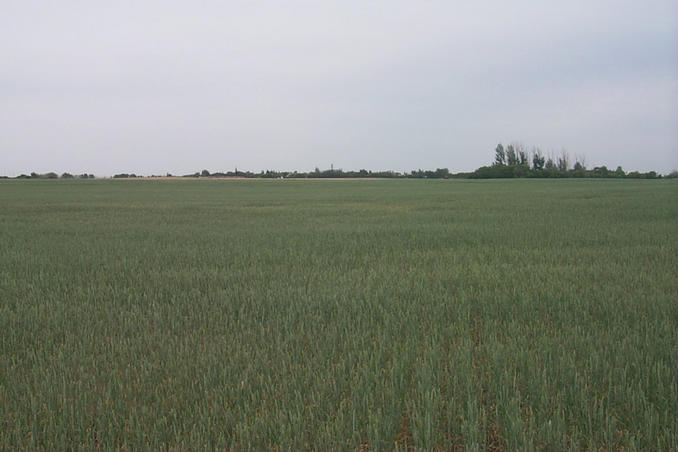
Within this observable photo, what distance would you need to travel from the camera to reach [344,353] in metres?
3.81

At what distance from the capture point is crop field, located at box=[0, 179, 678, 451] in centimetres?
271

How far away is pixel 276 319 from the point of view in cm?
490

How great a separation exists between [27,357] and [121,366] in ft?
3.23

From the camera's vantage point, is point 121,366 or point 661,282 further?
point 661,282

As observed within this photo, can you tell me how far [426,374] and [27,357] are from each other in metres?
3.50

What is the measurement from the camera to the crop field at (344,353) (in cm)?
271

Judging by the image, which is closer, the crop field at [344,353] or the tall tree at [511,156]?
the crop field at [344,353]

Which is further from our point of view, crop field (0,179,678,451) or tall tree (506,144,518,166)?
tall tree (506,144,518,166)

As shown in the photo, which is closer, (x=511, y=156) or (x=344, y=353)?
(x=344, y=353)

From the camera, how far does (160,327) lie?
481cm

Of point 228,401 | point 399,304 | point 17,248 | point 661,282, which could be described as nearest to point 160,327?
point 228,401

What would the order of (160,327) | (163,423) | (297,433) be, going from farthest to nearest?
1. (160,327)
2. (163,423)
3. (297,433)

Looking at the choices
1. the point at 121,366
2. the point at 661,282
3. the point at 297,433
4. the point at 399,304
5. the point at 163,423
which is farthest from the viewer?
the point at 661,282

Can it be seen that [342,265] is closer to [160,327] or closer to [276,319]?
[276,319]
